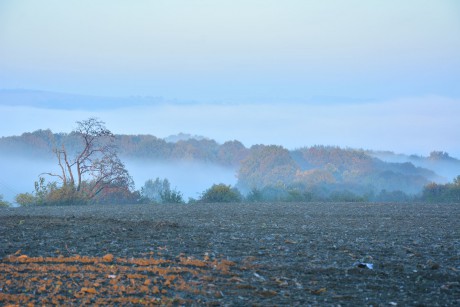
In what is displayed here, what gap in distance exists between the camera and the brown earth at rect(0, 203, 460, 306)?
909 cm

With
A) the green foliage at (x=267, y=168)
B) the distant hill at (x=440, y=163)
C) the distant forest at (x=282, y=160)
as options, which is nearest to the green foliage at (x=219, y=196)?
the distant forest at (x=282, y=160)

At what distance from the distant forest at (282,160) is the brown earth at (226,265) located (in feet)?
184

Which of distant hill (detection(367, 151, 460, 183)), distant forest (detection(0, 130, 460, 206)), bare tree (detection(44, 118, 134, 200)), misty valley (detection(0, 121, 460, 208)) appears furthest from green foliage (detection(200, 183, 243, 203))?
distant hill (detection(367, 151, 460, 183))

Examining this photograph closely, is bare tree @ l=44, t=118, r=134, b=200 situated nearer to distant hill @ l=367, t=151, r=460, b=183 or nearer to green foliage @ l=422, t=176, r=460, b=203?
green foliage @ l=422, t=176, r=460, b=203

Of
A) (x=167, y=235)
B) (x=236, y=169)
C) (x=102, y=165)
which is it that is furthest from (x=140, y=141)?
(x=167, y=235)

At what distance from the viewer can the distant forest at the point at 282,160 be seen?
81250 millimetres

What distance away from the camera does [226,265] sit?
11.0 m

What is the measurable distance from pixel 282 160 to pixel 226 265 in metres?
78.0

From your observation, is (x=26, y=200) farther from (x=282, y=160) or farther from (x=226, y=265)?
(x=282, y=160)

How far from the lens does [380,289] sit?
31.5 ft

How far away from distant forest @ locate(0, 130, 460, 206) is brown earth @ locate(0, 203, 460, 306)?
2211 inches

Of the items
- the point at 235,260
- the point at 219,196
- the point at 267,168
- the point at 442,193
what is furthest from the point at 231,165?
the point at 235,260

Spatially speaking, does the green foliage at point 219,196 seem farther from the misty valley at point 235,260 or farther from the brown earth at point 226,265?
the brown earth at point 226,265

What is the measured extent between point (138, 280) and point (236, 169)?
9097cm
